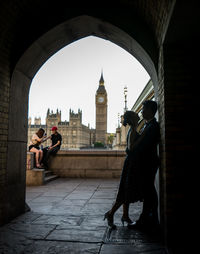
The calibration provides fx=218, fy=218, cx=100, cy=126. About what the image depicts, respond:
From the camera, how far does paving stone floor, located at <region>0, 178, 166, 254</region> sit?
107 inches

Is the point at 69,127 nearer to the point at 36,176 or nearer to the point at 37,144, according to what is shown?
the point at 37,144

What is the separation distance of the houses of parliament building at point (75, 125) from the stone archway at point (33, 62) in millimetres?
98412

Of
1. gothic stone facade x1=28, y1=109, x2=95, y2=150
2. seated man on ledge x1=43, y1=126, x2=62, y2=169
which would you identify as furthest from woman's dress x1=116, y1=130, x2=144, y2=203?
A: gothic stone facade x1=28, y1=109, x2=95, y2=150

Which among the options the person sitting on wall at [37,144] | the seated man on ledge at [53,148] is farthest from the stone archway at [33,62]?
the seated man on ledge at [53,148]

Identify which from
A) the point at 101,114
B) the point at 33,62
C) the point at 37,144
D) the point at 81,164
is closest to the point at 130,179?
the point at 33,62

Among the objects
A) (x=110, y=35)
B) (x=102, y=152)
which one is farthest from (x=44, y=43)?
(x=102, y=152)

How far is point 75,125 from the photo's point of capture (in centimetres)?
10862

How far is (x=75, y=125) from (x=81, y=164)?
3941 inches

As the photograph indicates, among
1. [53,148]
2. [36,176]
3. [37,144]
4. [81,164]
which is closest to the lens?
[36,176]

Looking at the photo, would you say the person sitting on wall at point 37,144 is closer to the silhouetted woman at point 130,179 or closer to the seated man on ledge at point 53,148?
the seated man on ledge at point 53,148

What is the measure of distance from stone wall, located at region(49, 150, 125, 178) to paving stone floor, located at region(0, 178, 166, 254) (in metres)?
4.04

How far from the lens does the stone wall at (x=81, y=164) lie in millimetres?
9141

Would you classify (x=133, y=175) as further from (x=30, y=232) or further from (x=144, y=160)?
(x=30, y=232)

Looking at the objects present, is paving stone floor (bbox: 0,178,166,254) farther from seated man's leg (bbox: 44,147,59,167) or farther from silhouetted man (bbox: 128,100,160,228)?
seated man's leg (bbox: 44,147,59,167)
